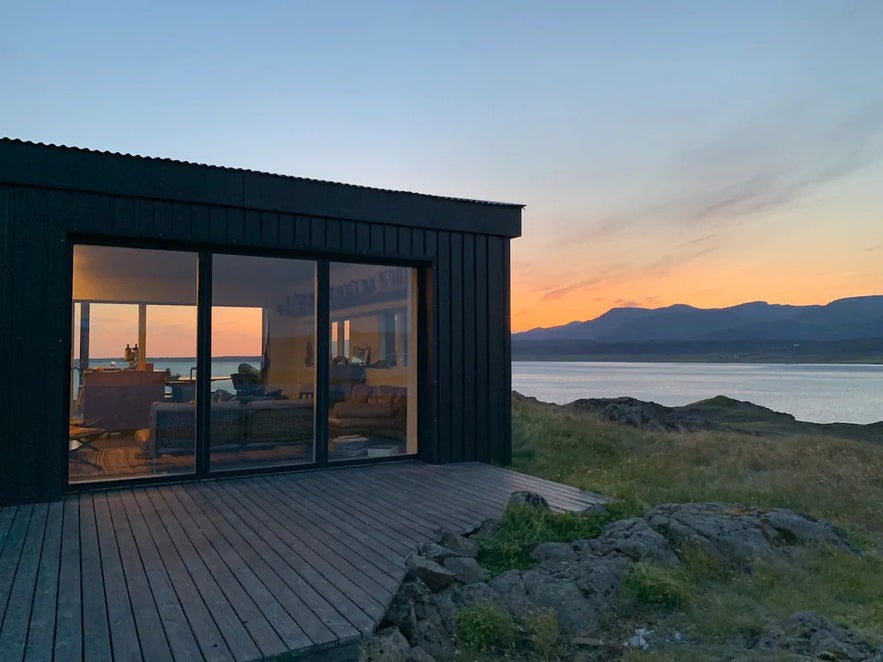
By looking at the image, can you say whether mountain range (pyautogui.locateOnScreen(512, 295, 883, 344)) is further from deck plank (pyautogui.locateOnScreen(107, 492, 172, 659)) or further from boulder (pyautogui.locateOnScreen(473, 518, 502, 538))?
deck plank (pyautogui.locateOnScreen(107, 492, 172, 659))

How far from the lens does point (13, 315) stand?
4.46 metres

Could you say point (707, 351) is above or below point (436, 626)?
above

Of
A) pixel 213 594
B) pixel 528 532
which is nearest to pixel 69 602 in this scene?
pixel 213 594

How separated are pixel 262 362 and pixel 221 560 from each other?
2581 mm

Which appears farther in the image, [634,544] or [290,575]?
[634,544]

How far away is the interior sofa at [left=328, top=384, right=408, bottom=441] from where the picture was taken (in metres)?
5.76

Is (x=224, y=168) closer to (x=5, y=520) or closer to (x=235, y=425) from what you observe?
(x=235, y=425)

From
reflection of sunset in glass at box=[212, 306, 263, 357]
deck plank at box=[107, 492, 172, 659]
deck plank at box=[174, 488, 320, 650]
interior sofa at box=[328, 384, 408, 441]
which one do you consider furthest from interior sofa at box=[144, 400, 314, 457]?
deck plank at box=[107, 492, 172, 659]

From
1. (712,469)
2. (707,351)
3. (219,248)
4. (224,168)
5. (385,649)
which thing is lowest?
(712,469)

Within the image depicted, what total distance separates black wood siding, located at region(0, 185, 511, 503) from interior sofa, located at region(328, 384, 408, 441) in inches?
9.7

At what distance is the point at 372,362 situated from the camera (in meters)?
6.01

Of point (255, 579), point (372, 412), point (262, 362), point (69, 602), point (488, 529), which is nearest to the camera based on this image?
point (69, 602)

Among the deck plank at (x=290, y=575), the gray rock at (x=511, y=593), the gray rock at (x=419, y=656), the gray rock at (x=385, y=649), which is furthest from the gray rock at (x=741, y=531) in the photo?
the deck plank at (x=290, y=575)

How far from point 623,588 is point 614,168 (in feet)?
31.7
